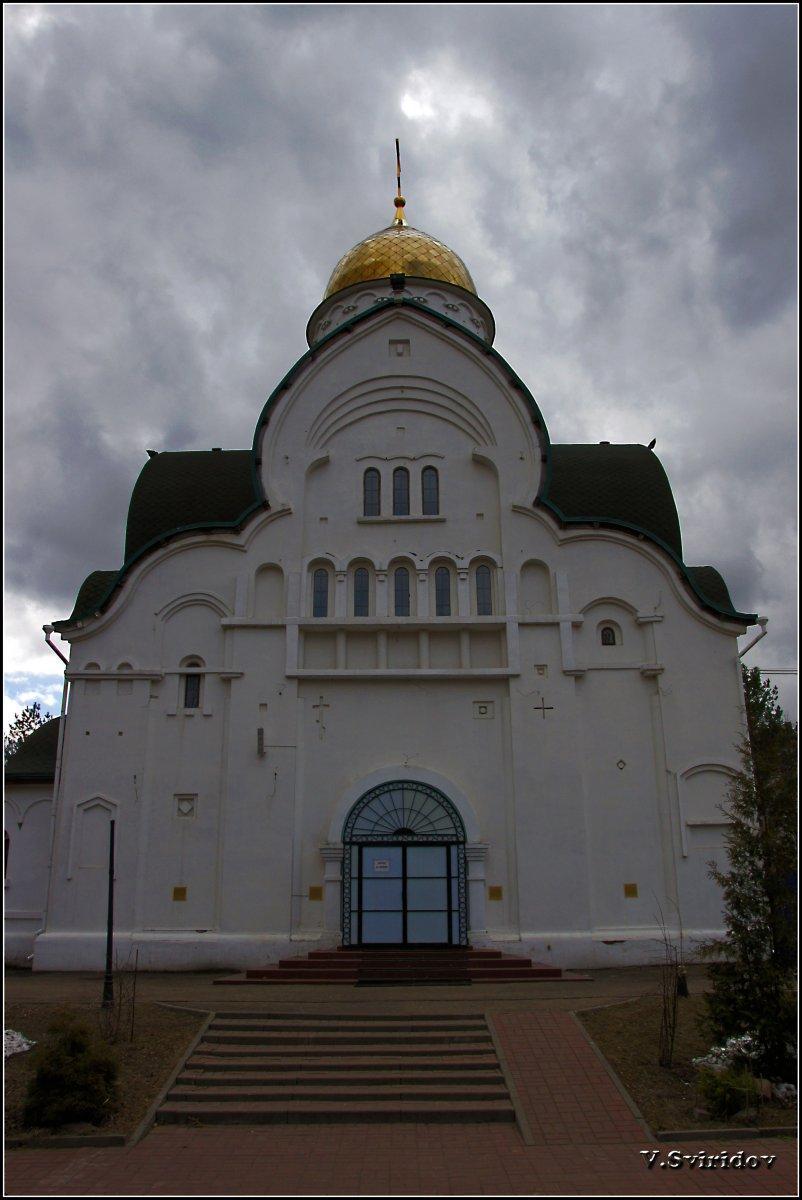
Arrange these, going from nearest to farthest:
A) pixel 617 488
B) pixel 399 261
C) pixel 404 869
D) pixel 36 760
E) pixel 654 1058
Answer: pixel 654 1058 < pixel 404 869 < pixel 36 760 < pixel 617 488 < pixel 399 261

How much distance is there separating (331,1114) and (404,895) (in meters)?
8.18

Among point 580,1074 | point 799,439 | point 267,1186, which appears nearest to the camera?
point 799,439

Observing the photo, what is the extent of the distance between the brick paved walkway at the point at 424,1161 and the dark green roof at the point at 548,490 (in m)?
13.7

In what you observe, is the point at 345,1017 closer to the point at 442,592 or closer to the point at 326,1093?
the point at 326,1093

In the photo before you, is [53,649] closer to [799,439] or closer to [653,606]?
[653,606]

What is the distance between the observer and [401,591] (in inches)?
762

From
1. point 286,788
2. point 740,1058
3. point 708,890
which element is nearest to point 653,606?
point 708,890

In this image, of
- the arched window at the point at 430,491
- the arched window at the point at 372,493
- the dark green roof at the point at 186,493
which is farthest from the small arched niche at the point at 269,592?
the arched window at the point at 430,491

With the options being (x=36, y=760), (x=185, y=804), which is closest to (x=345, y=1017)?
(x=185, y=804)

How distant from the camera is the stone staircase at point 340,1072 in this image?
360 inches

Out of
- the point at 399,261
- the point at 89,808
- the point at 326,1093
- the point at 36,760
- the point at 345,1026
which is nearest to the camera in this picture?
the point at 326,1093

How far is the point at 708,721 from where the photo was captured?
18062 millimetres

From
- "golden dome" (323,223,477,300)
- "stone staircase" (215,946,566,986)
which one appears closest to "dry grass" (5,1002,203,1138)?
"stone staircase" (215,946,566,986)

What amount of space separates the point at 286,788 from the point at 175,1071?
7.86 m
